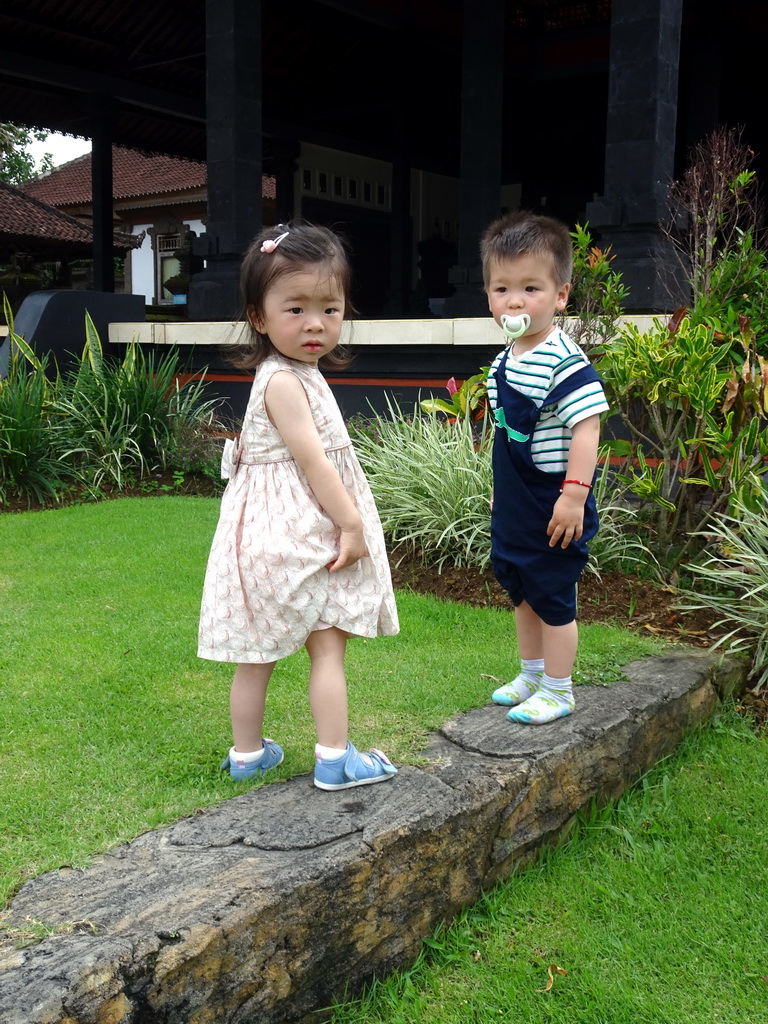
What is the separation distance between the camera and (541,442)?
97.2 inches

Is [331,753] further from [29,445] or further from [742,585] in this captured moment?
[29,445]

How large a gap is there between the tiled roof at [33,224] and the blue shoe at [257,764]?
1728 centimetres

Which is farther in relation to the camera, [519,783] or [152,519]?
[152,519]

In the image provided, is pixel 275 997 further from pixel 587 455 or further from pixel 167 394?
pixel 167 394

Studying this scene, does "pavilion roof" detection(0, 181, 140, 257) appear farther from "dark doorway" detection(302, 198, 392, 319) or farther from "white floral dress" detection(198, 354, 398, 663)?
"white floral dress" detection(198, 354, 398, 663)

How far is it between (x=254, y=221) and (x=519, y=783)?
5.84 m

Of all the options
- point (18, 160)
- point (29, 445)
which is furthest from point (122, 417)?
point (18, 160)

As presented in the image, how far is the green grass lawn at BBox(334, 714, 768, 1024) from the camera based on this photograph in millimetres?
1886

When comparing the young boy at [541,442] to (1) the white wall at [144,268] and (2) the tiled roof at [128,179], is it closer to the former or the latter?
(2) the tiled roof at [128,179]

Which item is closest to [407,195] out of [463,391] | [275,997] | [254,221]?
[254,221]

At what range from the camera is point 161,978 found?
60.4 inches

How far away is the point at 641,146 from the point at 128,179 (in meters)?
19.5

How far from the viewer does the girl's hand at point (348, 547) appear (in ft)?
6.70

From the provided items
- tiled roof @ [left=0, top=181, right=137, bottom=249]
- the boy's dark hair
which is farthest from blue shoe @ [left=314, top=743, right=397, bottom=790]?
tiled roof @ [left=0, top=181, right=137, bottom=249]
